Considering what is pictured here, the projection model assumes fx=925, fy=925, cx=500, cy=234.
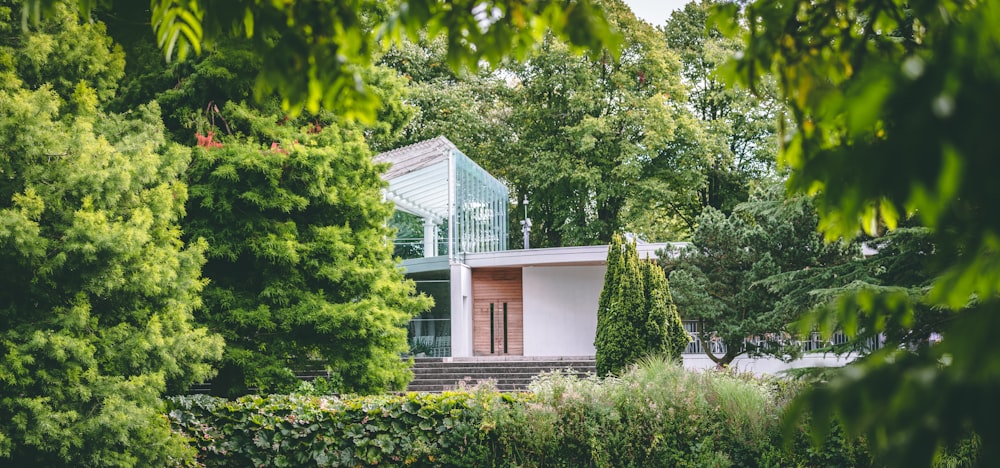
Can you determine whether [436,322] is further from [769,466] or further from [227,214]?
[769,466]

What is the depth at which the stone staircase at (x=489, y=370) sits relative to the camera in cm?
2273

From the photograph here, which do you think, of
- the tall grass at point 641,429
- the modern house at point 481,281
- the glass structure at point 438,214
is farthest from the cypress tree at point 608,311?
the glass structure at point 438,214

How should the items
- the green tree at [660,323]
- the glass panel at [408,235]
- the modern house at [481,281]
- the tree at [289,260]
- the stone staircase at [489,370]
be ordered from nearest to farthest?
the tree at [289,260] < the green tree at [660,323] < the stone staircase at [489,370] < the modern house at [481,281] < the glass panel at [408,235]

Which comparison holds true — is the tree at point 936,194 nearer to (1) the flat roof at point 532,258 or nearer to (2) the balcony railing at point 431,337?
(1) the flat roof at point 532,258

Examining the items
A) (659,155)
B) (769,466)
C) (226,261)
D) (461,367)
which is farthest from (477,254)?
(769,466)

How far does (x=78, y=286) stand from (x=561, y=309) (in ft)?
59.6

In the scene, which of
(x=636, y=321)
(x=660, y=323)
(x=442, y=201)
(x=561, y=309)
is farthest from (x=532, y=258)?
(x=660, y=323)

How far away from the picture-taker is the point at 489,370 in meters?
23.4

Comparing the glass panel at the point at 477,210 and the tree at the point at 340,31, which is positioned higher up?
the glass panel at the point at 477,210

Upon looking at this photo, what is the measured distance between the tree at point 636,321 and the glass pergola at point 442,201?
8.61m

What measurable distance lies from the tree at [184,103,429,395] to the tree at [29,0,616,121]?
10.2 m

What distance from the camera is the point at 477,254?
88.7 ft

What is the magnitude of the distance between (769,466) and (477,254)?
17281 millimetres

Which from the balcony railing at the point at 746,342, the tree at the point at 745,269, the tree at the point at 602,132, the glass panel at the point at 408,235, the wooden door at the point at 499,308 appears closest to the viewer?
the tree at the point at 745,269
